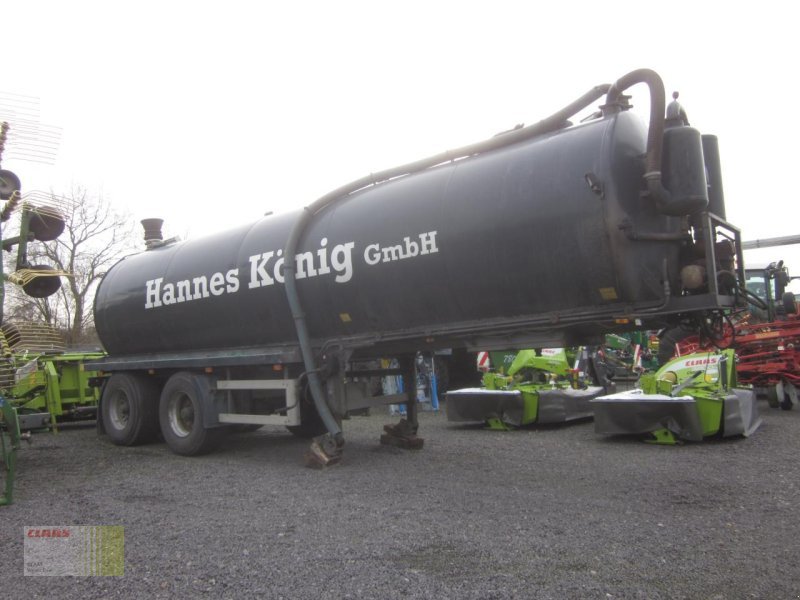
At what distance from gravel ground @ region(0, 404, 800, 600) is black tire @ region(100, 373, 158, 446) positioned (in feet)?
2.87

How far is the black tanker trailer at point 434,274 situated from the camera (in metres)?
5.01

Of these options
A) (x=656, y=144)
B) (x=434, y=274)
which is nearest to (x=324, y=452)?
(x=434, y=274)

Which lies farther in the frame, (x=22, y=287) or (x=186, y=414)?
(x=186, y=414)

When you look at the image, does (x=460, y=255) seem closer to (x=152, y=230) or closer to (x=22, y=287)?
(x=22, y=287)

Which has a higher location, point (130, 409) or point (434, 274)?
point (434, 274)

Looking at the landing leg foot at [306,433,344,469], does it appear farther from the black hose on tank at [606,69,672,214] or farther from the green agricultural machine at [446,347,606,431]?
the black hose on tank at [606,69,672,214]

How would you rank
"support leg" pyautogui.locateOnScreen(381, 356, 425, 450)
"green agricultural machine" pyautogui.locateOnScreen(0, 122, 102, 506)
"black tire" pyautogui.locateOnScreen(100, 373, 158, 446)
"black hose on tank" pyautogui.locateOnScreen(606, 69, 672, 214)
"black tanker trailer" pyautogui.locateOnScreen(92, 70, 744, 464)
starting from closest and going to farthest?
1. "black hose on tank" pyautogui.locateOnScreen(606, 69, 672, 214)
2. "black tanker trailer" pyautogui.locateOnScreen(92, 70, 744, 464)
3. "green agricultural machine" pyautogui.locateOnScreen(0, 122, 102, 506)
4. "support leg" pyautogui.locateOnScreen(381, 356, 425, 450)
5. "black tire" pyautogui.locateOnScreen(100, 373, 158, 446)

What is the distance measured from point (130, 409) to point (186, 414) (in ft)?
3.87

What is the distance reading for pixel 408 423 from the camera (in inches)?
320

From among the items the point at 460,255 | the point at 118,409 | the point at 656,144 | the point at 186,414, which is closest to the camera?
the point at 656,144

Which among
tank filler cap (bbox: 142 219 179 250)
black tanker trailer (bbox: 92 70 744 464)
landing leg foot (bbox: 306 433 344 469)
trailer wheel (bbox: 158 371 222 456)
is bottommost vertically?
landing leg foot (bbox: 306 433 344 469)

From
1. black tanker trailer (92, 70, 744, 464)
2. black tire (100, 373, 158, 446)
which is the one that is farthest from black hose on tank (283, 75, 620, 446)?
black tire (100, 373, 158, 446)

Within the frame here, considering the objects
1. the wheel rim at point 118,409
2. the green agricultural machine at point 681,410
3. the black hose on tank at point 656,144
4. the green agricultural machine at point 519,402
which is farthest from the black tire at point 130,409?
the black hose on tank at point 656,144

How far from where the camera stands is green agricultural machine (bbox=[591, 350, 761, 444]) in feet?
24.7
